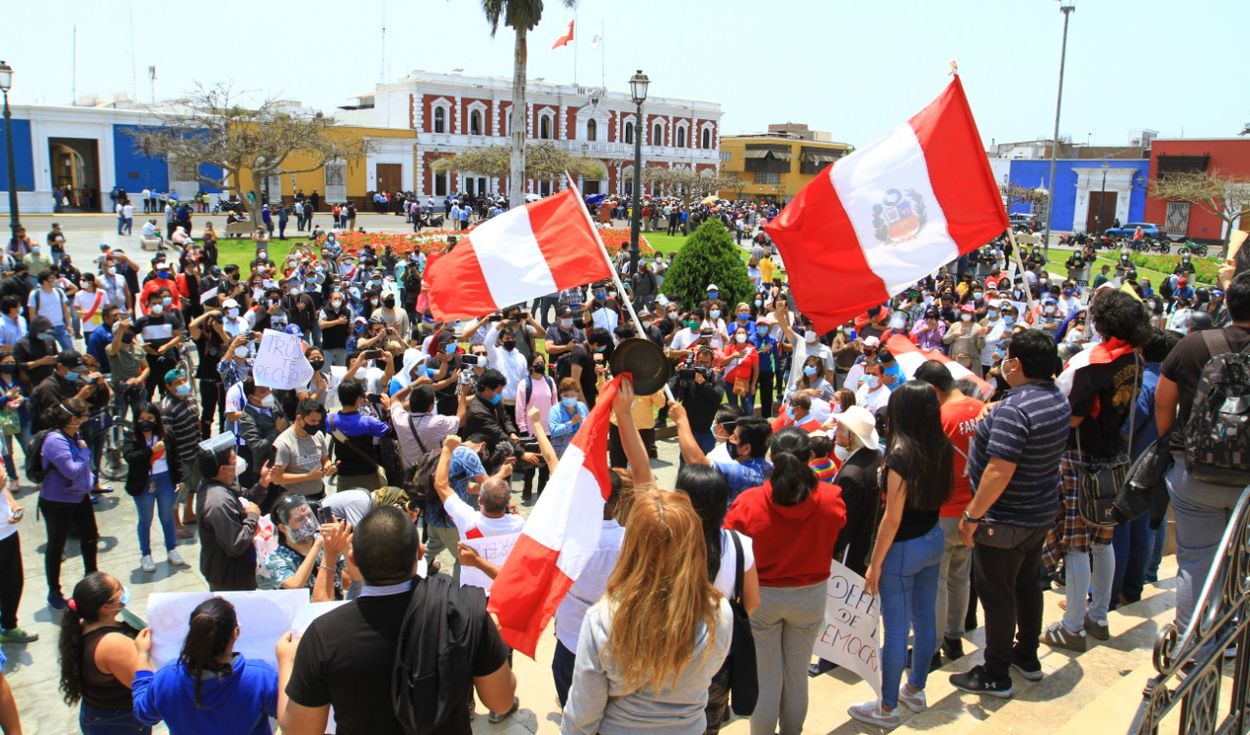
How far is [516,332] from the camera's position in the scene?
10812mm

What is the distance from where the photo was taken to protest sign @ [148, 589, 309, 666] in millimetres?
4000

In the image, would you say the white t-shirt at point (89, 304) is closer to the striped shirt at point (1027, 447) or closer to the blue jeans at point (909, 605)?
the blue jeans at point (909, 605)

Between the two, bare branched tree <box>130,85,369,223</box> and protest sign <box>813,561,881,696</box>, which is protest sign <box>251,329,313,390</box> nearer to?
protest sign <box>813,561,881,696</box>

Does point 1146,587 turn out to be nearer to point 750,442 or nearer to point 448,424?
point 750,442

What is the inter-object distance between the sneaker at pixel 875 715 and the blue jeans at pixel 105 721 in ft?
10.8

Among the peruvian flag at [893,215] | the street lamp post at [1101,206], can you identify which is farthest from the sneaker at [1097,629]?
the street lamp post at [1101,206]

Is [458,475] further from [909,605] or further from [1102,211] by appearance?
[1102,211]

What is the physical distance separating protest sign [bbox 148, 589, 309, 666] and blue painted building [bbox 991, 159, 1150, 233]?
6447 centimetres

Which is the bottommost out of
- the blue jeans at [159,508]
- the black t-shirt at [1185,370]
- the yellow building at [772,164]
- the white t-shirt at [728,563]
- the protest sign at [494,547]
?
the blue jeans at [159,508]

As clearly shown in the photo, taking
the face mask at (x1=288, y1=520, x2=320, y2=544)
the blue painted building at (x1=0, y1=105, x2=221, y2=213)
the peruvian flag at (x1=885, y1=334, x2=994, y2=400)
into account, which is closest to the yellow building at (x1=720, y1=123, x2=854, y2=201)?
the blue painted building at (x1=0, y1=105, x2=221, y2=213)

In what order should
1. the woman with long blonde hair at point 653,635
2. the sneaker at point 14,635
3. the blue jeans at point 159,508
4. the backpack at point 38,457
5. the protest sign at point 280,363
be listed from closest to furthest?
the woman with long blonde hair at point 653,635, the sneaker at point 14,635, the backpack at point 38,457, the blue jeans at point 159,508, the protest sign at point 280,363

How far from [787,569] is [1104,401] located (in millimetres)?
2141

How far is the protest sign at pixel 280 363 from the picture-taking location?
8.68 meters

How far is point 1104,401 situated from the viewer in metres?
5.05
